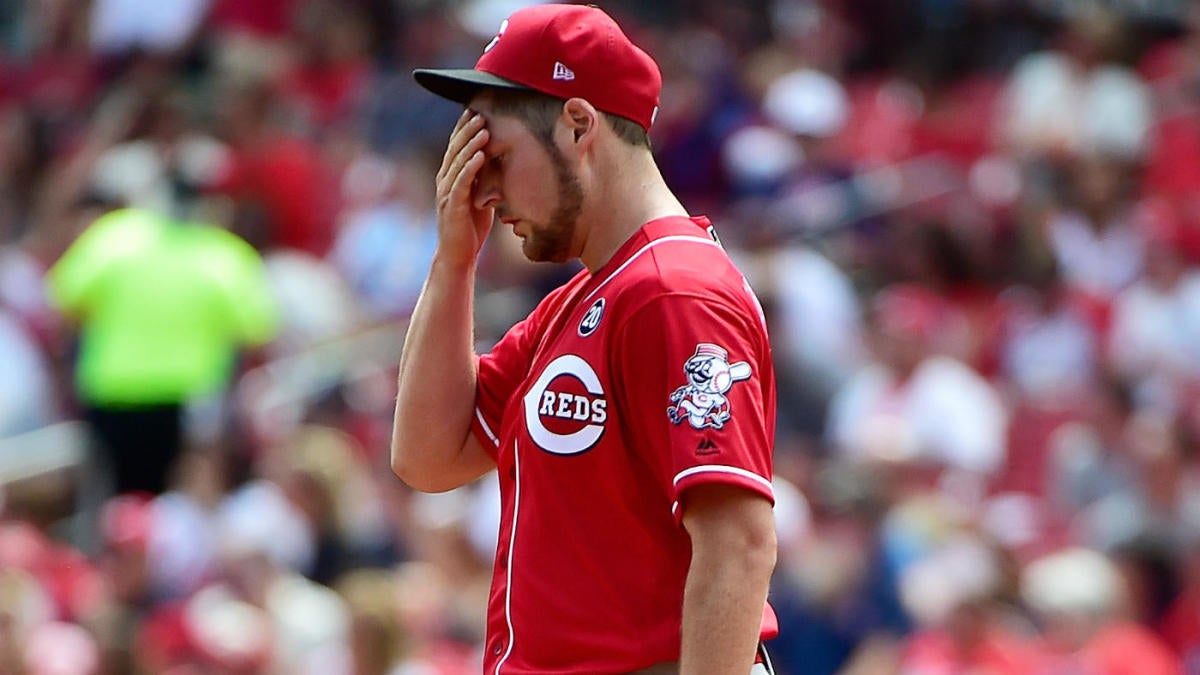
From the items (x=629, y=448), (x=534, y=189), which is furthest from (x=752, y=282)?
(x=629, y=448)

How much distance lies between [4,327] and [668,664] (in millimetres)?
6913

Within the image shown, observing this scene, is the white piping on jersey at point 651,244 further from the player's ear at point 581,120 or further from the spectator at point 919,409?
the spectator at point 919,409

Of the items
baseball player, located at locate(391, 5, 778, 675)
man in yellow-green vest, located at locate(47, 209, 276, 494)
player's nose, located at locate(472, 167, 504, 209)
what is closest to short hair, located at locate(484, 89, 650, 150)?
baseball player, located at locate(391, 5, 778, 675)

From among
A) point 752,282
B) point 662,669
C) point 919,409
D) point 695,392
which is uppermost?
point 695,392

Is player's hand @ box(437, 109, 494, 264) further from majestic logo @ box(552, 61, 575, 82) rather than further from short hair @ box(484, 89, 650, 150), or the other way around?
majestic logo @ box(552, 61, 575, 82)

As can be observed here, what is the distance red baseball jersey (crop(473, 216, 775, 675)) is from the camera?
2977mm

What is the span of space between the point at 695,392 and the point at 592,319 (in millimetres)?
269

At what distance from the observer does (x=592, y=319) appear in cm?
316

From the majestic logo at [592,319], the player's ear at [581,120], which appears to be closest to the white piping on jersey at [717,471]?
the majestic logo at [592,319]

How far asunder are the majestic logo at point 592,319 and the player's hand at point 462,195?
0.30 metres

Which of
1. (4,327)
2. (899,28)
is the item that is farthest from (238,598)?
(899,28)

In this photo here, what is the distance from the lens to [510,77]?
10.5 ft

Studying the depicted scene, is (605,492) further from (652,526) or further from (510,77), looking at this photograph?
(510,77)

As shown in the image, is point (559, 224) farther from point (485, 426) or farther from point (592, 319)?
point (485, 426)
